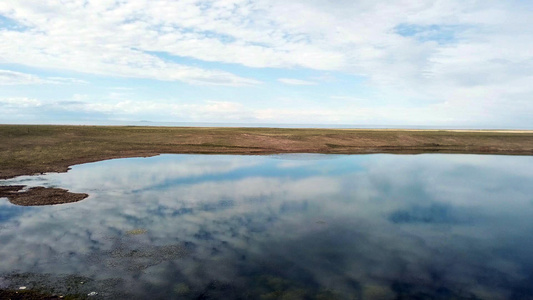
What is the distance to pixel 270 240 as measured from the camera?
727 inches

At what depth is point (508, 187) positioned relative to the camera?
36.1 m

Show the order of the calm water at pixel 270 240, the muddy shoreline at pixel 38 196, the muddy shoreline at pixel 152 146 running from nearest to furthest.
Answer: the calm water at pixel 270 240, the muddy shoreline at pixel 38 196, the muddy shoreline at pixel 152 146

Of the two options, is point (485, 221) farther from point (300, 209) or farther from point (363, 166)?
point (363, 166)

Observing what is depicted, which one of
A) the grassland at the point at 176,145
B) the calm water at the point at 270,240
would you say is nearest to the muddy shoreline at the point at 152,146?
the grassland at the point at 176,145

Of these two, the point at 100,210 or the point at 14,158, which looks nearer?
the point at 100,210

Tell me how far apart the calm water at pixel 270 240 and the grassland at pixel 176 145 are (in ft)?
47.0

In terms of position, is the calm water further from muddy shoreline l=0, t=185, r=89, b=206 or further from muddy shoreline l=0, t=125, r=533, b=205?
muddy shoreline l=0, t=125, r=533, b=205

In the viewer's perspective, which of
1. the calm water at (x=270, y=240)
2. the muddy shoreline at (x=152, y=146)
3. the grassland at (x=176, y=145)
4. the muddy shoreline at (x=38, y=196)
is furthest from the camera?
the grassland at (x=176, y=145)

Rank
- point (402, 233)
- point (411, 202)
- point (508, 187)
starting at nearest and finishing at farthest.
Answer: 1. point (402, 233)
2. point (411, 202)
3. point (508, 187)

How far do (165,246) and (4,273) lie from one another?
22.5 feet

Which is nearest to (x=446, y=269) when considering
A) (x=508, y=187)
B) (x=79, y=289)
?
(x=79, y=289)

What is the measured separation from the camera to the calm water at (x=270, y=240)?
44.4 ft

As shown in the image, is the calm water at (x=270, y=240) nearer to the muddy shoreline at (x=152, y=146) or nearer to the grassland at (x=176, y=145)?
the muddy shoreline at (x=152, y=146)

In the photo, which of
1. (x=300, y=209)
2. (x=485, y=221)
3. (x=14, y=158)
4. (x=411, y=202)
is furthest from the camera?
(x=14, y=158)
